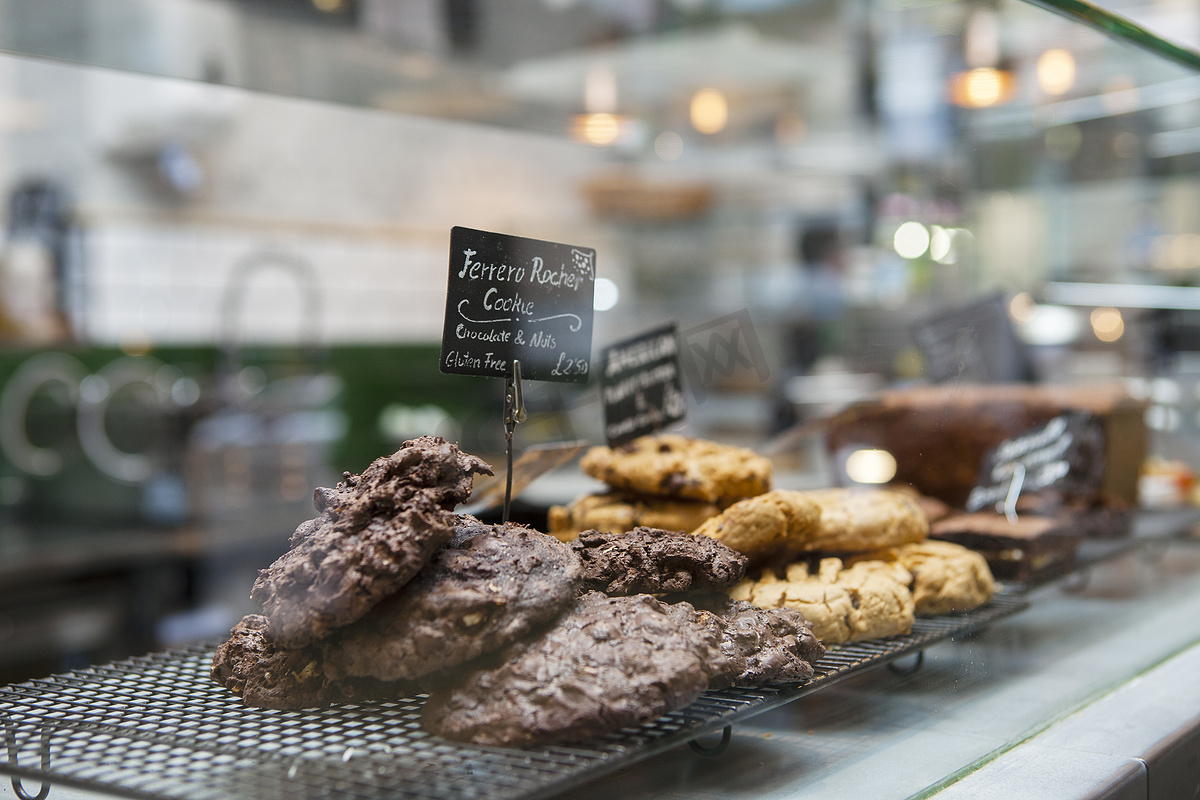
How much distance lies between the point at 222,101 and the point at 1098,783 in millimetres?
3988

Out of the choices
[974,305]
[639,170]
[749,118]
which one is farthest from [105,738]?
[749,118]

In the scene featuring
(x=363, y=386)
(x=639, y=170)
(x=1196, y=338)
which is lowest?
(x=363, y=386)

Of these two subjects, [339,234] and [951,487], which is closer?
[951,487]

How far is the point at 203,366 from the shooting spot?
14.3ft

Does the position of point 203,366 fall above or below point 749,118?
below

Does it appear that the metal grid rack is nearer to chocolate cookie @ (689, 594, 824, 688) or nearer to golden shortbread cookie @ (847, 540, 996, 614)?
chocolate cookie @ (689, 594, 824, 688)

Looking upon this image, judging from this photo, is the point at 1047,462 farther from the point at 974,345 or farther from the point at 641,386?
the point at 641,386

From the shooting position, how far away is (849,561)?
121 cm

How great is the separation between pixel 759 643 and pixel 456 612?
27 centimetres

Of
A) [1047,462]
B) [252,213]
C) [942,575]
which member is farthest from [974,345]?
[252,213]

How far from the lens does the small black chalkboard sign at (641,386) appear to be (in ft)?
4.31

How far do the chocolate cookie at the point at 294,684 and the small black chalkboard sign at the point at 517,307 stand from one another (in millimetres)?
284

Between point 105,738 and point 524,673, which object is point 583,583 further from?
point 105,738

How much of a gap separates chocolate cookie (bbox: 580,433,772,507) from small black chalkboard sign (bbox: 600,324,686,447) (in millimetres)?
39
